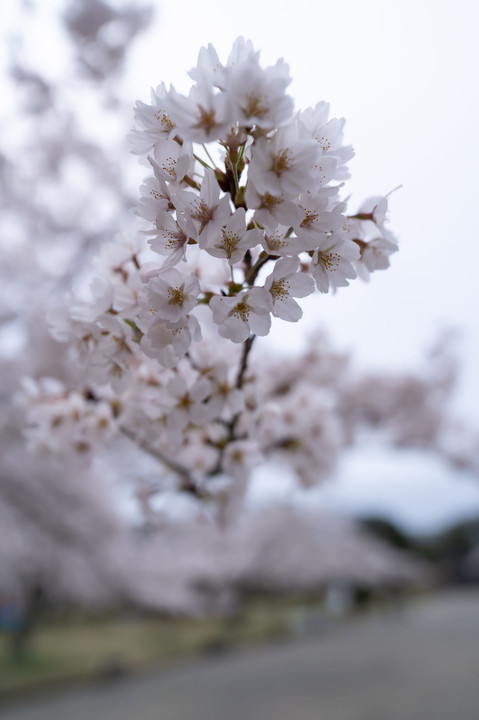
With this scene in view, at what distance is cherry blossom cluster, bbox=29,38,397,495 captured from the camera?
41 centimetres

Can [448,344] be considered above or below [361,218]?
above

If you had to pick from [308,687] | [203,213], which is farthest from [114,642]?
[203,213]

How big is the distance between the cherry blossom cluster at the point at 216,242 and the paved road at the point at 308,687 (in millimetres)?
6341

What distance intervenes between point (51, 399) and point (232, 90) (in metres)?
0.62

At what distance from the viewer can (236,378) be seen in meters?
0.67

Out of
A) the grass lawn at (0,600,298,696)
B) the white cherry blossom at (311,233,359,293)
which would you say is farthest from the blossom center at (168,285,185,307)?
the grass lawn at (0,600,298,696)

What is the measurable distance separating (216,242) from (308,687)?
815 centimetres

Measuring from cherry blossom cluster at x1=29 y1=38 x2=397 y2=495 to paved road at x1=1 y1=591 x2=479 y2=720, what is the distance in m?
6.34

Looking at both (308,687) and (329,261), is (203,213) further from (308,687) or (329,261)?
(308,687)

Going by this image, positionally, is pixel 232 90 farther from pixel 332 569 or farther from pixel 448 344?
pixel 332 569

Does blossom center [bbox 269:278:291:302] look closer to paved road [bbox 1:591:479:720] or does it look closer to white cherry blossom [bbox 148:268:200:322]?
white cherry blossom [bbox 148:268:200:322]

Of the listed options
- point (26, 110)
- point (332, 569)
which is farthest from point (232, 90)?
point (332, 569)

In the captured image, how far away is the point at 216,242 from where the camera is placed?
1.46ft

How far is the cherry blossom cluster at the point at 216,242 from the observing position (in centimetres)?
41
